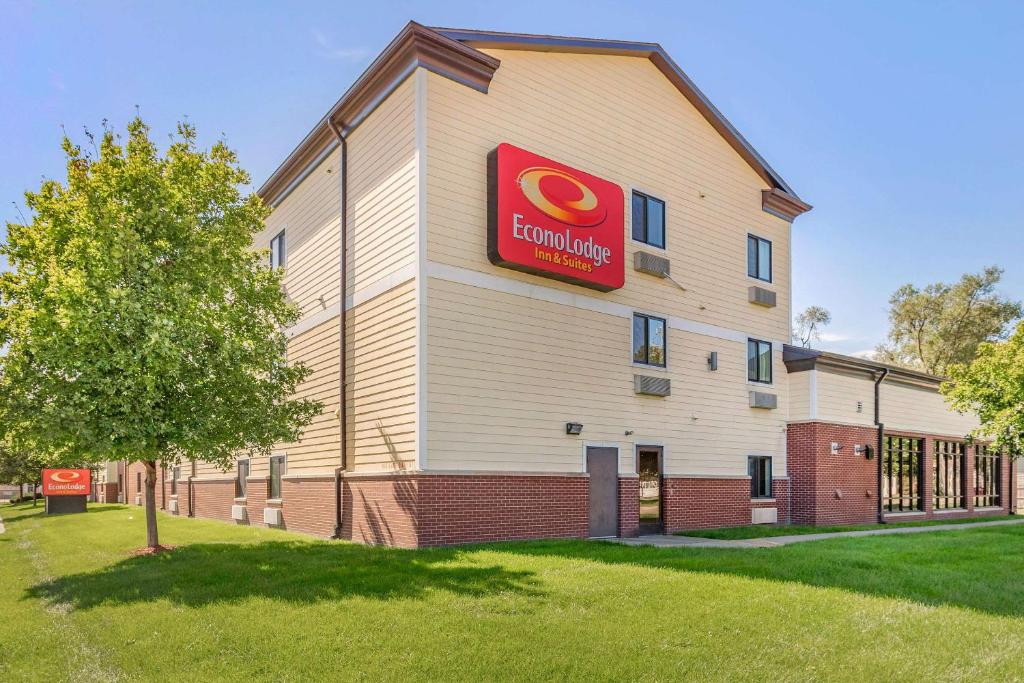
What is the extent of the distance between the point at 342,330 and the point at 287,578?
752 centimetres

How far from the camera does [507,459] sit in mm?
15180

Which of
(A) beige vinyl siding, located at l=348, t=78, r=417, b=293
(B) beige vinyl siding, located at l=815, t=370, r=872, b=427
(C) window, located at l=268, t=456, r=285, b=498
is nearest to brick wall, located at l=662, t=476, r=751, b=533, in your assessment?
(B) beige vinyl siding, located at l=815, t=370, r=872, b=427

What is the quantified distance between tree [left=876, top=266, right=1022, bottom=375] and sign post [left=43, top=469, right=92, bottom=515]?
47.6 m

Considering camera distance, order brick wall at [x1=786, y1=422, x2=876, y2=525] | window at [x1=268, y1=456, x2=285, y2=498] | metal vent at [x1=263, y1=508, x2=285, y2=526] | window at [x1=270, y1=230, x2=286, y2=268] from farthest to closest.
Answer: brick wall at [x1=786, y1=422, x2=876, y2=525] < window at [x1=270, y1=230, x2=286, y2=268] < window at [x1=268, y1=456, x2=285, y2=498] < metal vent at [x1=263, y1=508, x2=285, y2=526]

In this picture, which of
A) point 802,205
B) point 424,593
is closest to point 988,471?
point 802,205

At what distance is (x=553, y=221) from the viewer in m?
16.3

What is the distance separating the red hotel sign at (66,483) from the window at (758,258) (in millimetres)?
27361

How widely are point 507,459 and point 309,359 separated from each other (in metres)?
6.83

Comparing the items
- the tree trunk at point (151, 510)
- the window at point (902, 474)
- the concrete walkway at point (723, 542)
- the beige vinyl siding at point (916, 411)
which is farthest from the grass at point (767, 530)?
the tree trunk at point (151, 510)

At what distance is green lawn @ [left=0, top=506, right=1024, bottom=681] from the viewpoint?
7031 millimetres

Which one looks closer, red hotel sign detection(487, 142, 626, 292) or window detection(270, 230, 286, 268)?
red hotel sign detection(487, 142, 626, 292)

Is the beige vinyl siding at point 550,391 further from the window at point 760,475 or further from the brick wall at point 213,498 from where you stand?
the brick wall at point 213,498

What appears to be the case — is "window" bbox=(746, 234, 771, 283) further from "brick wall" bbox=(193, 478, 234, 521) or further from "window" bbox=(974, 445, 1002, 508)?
"brick wall" bbox=(193, 478, 234, 521)

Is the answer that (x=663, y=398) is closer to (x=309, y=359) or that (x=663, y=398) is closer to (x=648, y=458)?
(x=648, y=458)
